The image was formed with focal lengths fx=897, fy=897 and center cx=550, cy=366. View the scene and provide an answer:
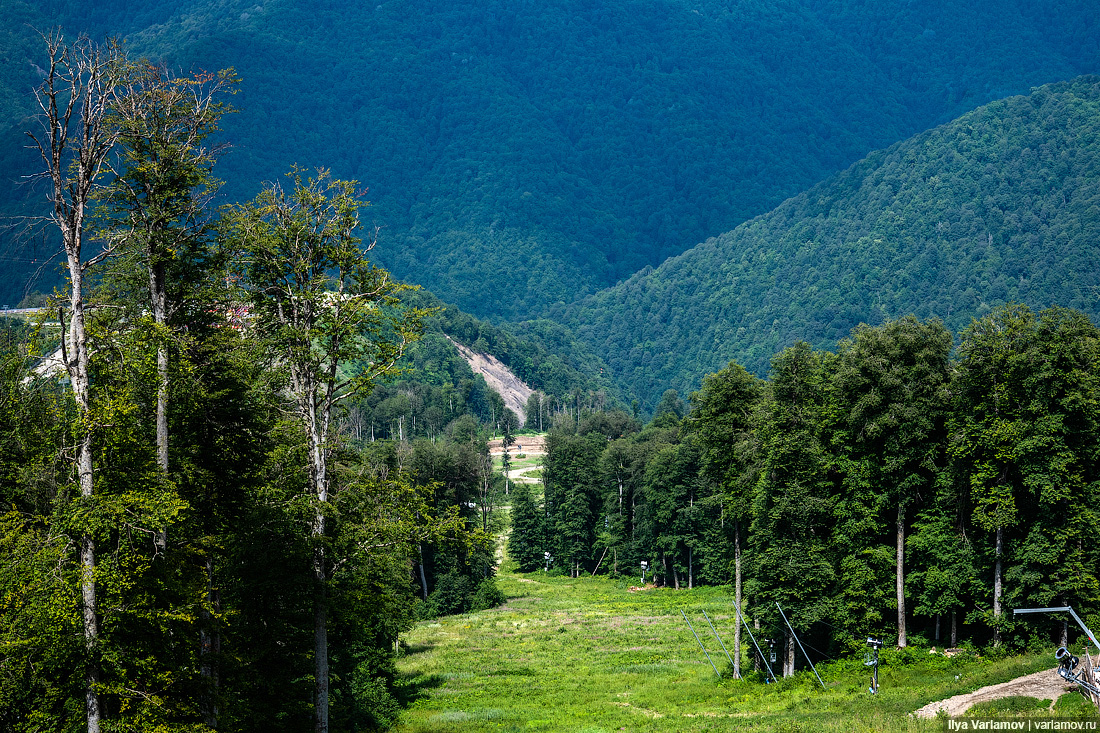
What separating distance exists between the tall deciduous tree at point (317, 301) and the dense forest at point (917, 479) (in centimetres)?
2406

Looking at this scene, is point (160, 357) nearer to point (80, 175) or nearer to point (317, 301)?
point (317, 301)

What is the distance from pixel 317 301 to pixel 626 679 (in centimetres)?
3513

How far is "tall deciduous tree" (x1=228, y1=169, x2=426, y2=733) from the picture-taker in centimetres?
2434

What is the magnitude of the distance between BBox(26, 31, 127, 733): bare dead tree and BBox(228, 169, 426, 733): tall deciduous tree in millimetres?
5217

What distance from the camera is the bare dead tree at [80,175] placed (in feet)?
58.2

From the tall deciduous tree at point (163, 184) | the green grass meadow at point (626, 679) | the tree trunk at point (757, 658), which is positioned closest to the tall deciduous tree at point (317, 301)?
the tall deciduous tree at point (163, 184)

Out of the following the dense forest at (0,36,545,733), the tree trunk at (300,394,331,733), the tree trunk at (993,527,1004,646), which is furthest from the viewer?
the tree trunk at (993,527,1004,646)

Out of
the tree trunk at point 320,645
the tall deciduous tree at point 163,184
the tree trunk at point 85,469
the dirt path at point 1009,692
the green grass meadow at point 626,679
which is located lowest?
the green grass meadow at point 626,679

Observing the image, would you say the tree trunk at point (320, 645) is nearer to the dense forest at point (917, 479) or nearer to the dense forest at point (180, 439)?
the dense forest at point (180, 439)

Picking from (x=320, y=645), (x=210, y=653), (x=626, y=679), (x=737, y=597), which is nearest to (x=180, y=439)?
(x=210, y=653)

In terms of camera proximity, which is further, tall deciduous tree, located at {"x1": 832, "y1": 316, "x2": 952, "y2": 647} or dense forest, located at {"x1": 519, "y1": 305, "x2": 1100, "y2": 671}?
tall deciduous tree, located at {"x1": 832, "y1": 316, "x2": 952, "y2": 647}

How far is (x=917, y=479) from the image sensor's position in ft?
137

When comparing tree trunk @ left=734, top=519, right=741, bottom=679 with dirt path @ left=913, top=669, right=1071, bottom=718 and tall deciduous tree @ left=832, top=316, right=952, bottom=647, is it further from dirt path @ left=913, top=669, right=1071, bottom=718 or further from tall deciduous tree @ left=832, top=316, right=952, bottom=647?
dirt path @ left=913, top=669, right=1071, bottom=718

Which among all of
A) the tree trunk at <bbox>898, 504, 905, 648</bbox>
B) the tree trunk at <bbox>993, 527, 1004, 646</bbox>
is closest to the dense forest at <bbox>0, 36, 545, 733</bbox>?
the tree trunk at <bbox>993, 527, 1004, 646</bbox>
